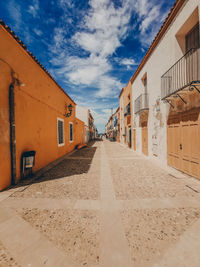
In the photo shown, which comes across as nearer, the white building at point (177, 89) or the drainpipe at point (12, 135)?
the drainpipe at point (12, 135)

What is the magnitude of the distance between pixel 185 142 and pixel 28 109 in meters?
7.01

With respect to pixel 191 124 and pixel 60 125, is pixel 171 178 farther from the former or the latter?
pixel 60 125

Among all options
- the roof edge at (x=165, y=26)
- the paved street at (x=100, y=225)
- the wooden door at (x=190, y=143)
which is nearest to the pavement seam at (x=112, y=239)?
the paved street at (x=100, y=225)

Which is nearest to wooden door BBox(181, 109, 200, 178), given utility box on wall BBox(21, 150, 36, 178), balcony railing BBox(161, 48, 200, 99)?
balcony railing BBox(161, 48, 200, 99)

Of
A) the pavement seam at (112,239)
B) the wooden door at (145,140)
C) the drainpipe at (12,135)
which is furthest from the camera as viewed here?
the wooden door at (145,140)

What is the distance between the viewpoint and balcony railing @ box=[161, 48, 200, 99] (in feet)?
15.3

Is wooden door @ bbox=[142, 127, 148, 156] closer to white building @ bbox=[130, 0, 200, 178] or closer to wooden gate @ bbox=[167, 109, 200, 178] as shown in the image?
white building @ bbox=[130, 0, 200, 178]

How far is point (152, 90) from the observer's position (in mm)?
7676

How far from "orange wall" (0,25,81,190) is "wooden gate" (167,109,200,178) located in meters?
6.78

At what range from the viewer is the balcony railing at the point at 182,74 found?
4.67m

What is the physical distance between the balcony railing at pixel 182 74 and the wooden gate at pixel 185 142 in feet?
4.18

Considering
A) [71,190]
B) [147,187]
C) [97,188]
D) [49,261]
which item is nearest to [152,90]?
[147,187]

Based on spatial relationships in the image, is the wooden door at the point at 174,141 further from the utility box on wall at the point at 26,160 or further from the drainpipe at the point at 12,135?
the drainpipe at the point at 12,135

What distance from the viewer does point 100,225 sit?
2.20 meters
